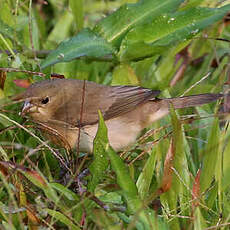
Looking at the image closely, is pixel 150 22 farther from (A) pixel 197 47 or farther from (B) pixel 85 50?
(A) pixel 197 47

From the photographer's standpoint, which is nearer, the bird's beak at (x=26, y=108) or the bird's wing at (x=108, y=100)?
the bird's beak at (x=26, y=108)

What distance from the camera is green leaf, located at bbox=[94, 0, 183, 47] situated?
5.04 m

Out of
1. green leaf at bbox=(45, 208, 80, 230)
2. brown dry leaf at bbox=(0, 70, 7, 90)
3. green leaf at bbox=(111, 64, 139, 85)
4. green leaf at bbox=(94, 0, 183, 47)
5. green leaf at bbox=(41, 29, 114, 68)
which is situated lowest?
green leaf at bbox=(45, 208, 80, 230)

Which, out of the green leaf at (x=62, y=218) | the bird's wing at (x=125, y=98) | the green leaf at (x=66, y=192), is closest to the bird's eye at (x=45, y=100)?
the bird's wing at (x=125, y=98)

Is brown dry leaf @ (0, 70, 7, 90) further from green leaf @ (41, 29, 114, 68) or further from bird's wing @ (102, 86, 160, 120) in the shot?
bird's wing @ (102, 86, 160, 120)

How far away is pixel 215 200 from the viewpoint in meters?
3.72

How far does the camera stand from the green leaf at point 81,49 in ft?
15.3

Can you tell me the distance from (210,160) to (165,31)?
→ 58.5 inches

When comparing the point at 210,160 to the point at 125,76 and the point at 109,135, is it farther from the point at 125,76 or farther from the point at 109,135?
the point at 125,76

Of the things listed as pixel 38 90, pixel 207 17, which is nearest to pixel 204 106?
pixel 207 17

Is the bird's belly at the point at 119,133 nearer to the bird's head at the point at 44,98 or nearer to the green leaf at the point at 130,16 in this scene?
the bird's head at the point at 44,98

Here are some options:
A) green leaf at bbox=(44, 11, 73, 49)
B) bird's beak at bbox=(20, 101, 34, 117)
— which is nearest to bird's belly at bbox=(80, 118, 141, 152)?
bird's beak at bbox=(20, 101, 34, 117)

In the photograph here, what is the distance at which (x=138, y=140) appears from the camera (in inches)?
177

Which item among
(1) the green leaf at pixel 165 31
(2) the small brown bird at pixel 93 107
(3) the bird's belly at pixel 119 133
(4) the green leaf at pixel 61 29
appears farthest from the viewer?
(4) the green leaf at pixel 61 29
